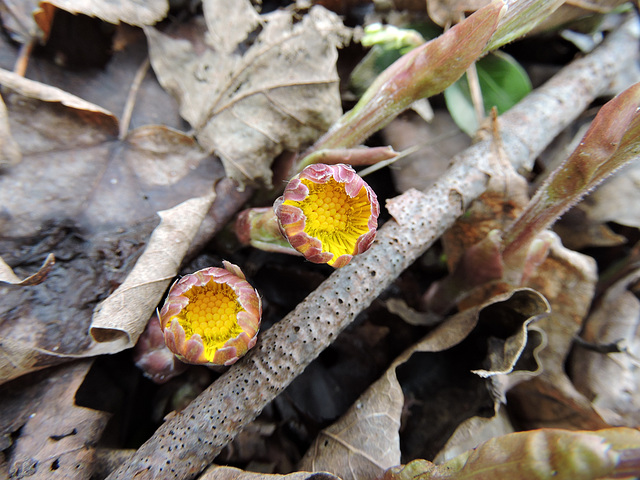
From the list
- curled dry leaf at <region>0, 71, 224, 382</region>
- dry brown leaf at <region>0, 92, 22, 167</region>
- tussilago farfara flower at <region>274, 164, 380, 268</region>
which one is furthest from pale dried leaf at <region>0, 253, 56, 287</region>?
tussilago farfara flower at <region>274, 164, 380, 268</region>

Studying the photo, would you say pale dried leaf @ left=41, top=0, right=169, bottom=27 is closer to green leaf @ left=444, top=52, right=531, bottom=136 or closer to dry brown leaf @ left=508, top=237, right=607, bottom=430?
green leaf @ left=444, top=52, right=531, bottom=136

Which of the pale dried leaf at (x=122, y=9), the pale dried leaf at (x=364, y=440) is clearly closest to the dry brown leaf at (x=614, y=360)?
the pale dried leaf at (x=364, y=440)

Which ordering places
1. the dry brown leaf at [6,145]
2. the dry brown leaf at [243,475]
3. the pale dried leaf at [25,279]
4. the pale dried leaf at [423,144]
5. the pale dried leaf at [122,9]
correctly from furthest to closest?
the pale dried leaf at [423,144] → the pale dried leaf at [122,9] → the dry brown leaf at [6,145] → the pale dried leaf at [25,279] → the dry brown leaf at [243,475]

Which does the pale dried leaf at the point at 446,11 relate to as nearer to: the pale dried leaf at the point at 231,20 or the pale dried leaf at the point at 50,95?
the pale dried leaf at the point at 231,20

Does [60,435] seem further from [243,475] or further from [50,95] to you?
[50,95]

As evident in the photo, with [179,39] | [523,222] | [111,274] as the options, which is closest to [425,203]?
[523,222]

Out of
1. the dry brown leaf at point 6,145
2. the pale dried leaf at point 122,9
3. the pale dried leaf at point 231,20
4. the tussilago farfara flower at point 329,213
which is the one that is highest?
the pale dried leaf at point 231,20

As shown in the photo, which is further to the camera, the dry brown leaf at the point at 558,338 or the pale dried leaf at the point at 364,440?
the dry brown leaf at the point at 558,338

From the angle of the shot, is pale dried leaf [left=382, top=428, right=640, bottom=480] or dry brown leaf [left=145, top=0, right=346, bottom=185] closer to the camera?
pale dried leaf [left=382, top=428, right=640, bottom=480]
